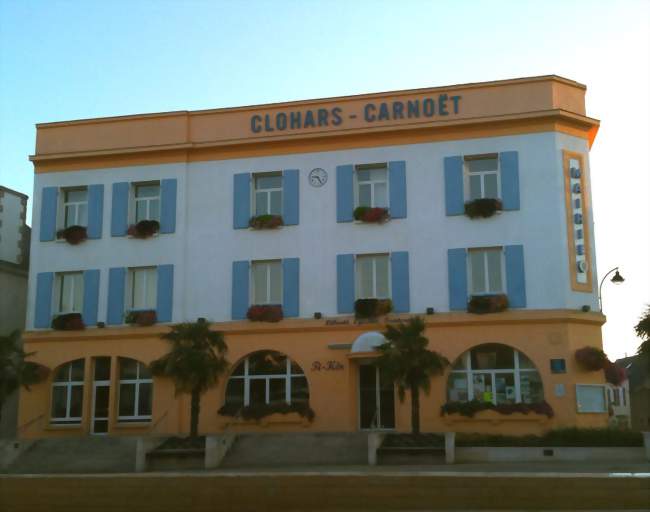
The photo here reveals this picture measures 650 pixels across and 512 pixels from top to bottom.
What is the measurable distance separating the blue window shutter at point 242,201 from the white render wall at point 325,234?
212mm

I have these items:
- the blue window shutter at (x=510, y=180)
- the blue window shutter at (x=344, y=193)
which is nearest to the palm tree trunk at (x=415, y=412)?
the blue window shutter at (x=344, y=193)

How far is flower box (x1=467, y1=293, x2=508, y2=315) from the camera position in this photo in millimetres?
26906

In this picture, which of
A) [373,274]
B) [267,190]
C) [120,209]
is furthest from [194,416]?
[120,209]

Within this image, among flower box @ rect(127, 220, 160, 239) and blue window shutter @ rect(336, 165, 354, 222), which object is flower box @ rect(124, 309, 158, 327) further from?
blue window shutter @ rect(336, 165, 354, 222)

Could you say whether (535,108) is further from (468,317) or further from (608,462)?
(608,462)

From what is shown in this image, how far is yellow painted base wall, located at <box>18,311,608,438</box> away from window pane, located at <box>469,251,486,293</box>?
1.06m

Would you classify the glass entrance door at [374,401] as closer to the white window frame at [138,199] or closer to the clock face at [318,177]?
the clock face at [318,177]

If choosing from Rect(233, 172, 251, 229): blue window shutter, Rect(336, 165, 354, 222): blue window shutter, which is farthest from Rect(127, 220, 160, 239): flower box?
Rect(336, 165, 354, 222): blue window shutter

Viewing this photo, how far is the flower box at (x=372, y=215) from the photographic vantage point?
93.3 feet

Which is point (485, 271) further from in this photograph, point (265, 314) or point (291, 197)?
point (265, 314)

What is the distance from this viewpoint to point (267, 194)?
30.2 metres

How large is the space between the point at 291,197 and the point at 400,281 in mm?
4844

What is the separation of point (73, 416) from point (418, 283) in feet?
42.2

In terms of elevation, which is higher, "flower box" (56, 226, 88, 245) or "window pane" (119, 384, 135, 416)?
"flower box" (56, 226, 88, 245)
